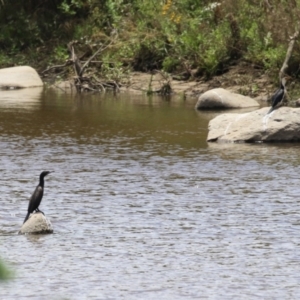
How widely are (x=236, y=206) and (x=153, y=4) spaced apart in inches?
912

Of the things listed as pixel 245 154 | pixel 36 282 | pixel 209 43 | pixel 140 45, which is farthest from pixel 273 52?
pixel 36 282

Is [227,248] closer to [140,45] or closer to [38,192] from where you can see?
[38,192]

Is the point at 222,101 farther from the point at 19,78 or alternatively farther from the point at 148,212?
the point at 148,212

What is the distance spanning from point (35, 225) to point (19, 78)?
→ 2333 cm

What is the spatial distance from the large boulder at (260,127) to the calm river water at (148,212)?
1.26 ft

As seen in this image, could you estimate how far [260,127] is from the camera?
22578mm

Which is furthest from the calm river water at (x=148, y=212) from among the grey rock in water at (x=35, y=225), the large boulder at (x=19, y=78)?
the large boulder at (x=19, y=78)

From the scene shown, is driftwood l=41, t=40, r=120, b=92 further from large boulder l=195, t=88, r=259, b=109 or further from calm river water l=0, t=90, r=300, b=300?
calm river water l=0, t=90, r=300, b=300

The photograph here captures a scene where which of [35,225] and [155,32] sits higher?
[155,32]

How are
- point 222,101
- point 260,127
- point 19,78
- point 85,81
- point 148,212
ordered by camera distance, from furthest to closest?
point 19,78
point 85,81
point 222,101
point 260,127
point 148,212

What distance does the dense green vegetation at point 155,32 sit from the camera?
3300cm

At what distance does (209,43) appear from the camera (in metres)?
34.8

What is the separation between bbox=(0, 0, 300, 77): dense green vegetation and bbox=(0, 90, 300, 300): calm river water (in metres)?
8.08

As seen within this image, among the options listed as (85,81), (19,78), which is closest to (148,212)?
(85,81)
